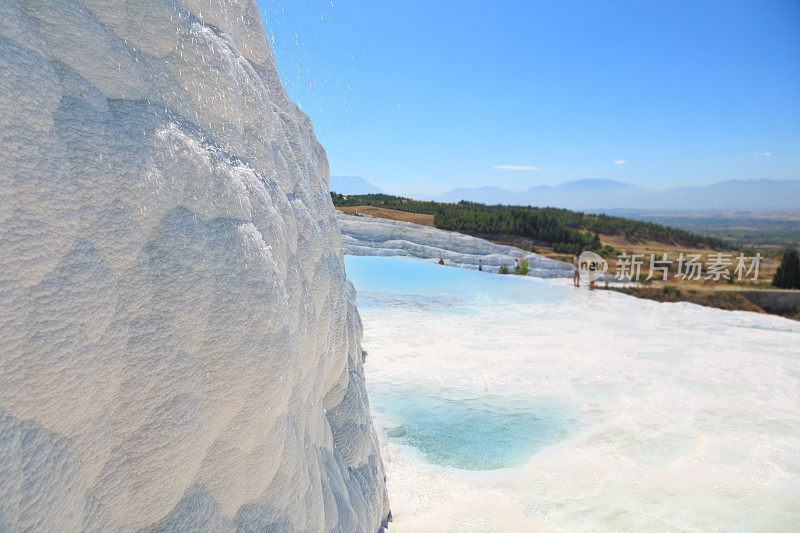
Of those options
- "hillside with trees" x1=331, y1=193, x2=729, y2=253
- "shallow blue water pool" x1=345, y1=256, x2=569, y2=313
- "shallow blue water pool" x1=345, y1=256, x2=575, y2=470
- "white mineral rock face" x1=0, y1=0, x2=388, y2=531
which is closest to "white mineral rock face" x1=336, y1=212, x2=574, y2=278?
"shallow blue water pool" x1=345, y1=256, x2=569, y2=313

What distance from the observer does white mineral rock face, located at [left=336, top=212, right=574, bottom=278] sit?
1579cm

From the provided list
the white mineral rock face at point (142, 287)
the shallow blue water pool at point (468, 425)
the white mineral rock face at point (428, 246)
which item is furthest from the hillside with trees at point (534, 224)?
the white mineral rock face at point (142, 287)

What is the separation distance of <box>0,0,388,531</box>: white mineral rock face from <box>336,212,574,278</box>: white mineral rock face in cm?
1431

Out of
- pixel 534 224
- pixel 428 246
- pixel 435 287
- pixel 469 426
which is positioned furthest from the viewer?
pixel 534 224

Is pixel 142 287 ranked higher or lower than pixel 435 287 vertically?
higher

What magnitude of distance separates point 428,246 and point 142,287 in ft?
54.1

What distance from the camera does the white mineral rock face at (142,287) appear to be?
80 cm

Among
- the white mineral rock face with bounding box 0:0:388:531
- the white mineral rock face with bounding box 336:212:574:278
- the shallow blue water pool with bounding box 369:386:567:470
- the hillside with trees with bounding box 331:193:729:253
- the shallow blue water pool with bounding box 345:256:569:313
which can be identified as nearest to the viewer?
the white mineral rock face with bounding box 0:0:388:531

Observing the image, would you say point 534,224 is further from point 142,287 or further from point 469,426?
point 142,287

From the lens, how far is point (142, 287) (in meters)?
0.98

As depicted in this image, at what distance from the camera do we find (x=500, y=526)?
241 cm

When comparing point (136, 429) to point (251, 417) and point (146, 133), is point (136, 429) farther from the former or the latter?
point (146, 133)

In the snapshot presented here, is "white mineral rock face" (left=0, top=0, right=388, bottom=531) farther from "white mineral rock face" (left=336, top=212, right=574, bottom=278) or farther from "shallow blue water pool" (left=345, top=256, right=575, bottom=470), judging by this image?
"white mineral rock face" (left=336, top=212, right=574, bottom=278)

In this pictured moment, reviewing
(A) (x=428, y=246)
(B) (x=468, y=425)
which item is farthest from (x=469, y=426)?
(A) (x=428, y=246)
